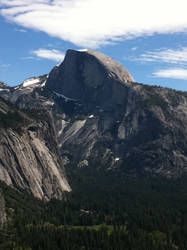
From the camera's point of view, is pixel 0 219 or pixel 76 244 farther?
pixel 0 219

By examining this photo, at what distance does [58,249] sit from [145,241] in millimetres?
35386

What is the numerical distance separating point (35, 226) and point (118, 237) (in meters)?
36.7

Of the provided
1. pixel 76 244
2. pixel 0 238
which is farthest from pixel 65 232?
pixel 0 238

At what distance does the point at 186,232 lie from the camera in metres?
200

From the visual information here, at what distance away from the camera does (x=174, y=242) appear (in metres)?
190

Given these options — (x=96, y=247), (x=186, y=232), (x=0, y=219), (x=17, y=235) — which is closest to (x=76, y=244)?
(x=96, y=247)

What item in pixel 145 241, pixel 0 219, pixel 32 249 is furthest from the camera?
pixel 0 219

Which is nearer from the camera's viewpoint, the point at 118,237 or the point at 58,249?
the point at 58,249

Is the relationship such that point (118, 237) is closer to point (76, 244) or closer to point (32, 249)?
point (76, 244)

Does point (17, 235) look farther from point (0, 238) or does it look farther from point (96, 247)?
point (96, 247)

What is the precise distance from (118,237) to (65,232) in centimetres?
2128

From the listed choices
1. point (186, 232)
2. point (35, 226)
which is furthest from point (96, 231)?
point (186, 232)

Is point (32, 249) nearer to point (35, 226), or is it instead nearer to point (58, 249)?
point (58, 249)

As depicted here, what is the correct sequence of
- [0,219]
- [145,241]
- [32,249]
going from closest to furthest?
[32,249], [145,241], [0,219]
